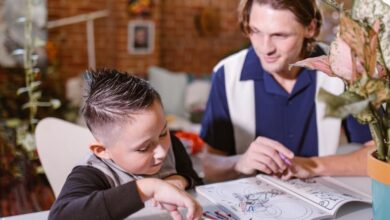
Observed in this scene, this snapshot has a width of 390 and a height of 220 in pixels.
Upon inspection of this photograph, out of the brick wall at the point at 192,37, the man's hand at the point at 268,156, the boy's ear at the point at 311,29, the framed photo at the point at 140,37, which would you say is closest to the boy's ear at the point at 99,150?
the man's hand at the point at 268,156

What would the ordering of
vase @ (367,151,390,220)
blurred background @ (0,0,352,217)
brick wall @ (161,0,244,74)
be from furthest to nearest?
1. brick wall @ (161,0,244,74)
2. blurred background @ (0,0,352,217)
3. vase @ (367,151,390,220)

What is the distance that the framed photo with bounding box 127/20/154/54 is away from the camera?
431 centimetres

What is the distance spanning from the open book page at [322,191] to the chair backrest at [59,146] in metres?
0.53

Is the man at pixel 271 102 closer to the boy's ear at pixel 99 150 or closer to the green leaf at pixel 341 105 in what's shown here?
the boy's ear at pixel 99 150

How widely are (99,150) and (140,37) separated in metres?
3.49

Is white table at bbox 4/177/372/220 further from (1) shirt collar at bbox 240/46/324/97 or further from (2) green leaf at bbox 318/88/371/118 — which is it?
(1) shirt collar at bbox 240/46/324/97

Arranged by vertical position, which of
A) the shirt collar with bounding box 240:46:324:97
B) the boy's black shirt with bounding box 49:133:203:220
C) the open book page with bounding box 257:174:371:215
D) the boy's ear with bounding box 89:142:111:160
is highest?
the shirt collar with bounding box 240:46:324:97

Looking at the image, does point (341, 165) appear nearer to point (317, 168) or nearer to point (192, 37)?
point (317, 168)

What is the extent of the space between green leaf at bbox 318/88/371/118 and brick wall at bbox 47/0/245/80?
3608 mm

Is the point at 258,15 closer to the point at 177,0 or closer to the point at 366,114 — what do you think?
the point at 366,114

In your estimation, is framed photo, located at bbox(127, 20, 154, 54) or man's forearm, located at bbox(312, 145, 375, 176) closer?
man's forearm, located at bbox(312, 145, 375, 176)

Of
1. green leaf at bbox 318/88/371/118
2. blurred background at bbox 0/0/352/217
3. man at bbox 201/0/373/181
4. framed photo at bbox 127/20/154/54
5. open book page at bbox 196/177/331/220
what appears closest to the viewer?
green leaf at bbox 318/88/371/118

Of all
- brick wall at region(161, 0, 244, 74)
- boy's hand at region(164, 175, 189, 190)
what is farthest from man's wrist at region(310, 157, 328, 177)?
brick wall at region(161, 0, 244, 74)

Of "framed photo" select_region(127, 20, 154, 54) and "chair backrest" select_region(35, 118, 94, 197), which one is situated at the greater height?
"framed photo" select_region(127, 20, 154, 54)
